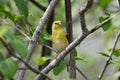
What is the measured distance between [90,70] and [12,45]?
12.4 feet

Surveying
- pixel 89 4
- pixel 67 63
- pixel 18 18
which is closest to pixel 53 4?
pixel 18 18

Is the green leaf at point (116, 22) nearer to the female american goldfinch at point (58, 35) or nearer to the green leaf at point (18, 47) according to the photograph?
the green leaf at point (18, 47)

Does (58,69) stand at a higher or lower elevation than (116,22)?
lower

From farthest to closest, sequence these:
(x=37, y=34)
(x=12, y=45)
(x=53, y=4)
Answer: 1. (x=53, y=4)
2. (x=37, y=34)
3. (x=12, y=45)

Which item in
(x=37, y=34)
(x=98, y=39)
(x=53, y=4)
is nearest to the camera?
(x=37, y=34)

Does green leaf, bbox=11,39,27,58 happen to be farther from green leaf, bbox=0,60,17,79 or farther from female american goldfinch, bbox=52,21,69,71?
female american goldfinch, bbox=52,21,69,71

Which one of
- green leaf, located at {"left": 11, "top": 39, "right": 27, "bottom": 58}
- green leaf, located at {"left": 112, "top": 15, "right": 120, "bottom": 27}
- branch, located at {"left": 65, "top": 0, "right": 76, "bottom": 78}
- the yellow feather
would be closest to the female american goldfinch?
the yellow feather

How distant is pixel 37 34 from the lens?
4.93ft

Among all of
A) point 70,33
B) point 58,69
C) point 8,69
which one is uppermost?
point 8,69

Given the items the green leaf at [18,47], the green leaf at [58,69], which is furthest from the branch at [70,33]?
the green leaf at [18,47]

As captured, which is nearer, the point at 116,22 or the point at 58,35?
the point at 116,22

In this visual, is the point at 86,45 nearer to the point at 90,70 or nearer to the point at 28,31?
the point at 90,70

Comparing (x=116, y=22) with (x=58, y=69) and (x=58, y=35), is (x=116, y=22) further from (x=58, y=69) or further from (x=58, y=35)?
(x=58, y=35)

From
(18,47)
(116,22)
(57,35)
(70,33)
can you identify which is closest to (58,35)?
(57,35)
